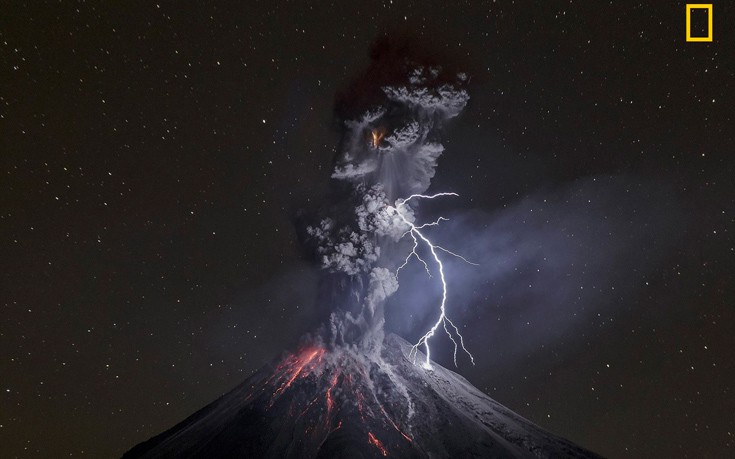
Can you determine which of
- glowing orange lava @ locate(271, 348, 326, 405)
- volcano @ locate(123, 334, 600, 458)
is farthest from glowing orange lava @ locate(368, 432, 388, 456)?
Answer: glowing orange lava @ locate(271, 348, 326, 405)

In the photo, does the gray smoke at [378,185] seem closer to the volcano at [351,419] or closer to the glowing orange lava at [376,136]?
the glowing orange lava at [376,136]

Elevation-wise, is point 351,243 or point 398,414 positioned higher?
point 351,243

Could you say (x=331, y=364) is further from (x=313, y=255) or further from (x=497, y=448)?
(x=497, y=448)

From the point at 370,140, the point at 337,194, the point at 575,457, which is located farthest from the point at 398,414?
the point at 370,140

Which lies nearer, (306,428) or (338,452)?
(338,452)

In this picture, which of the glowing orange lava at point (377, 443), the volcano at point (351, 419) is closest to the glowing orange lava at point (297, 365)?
the volcano at point (351, 419)

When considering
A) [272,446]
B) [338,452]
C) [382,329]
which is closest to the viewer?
[338,452]

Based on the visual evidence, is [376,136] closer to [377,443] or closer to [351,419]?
[351,419]
